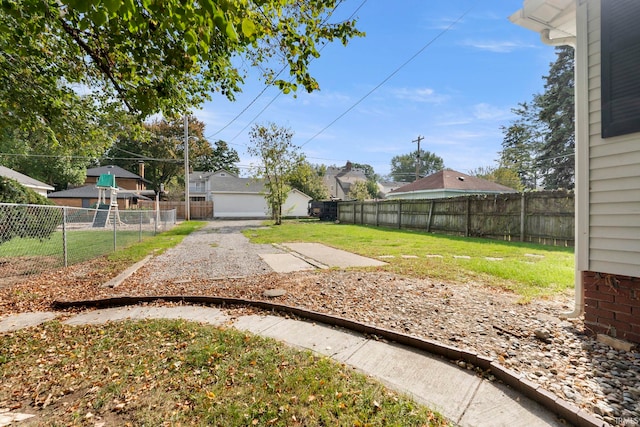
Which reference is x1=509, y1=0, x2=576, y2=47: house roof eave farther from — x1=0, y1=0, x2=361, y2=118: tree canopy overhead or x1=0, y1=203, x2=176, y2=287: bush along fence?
x1=0, y1=203, x2=176, y2=287: bush along fence

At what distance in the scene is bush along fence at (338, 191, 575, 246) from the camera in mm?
9047

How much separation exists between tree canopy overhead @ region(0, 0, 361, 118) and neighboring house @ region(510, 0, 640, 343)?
2427mm

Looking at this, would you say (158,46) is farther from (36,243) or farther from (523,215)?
(523,215)

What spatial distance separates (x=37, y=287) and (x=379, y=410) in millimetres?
5475

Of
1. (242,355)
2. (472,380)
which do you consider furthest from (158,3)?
(472,380)

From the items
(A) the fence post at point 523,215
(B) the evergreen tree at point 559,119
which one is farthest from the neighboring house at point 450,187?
(A) the fence post at point 523,215

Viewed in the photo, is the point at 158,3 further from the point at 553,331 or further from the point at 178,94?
the point at 553,331

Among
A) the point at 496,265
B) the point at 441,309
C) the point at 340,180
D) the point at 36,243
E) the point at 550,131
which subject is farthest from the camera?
the point at 340,180

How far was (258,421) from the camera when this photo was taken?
5.56 ft

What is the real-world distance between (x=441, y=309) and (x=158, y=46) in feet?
15.0

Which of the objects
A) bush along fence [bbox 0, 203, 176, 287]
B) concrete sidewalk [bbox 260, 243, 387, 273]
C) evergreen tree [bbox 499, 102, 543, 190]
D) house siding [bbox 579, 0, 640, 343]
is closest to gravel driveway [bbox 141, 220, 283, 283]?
concrete sidewalk [bbox 260, 243, 387, 273]

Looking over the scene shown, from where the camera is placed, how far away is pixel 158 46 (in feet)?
11.2

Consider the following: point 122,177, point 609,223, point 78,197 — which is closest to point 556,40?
point 609,223

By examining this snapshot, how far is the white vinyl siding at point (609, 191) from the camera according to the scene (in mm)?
2570
